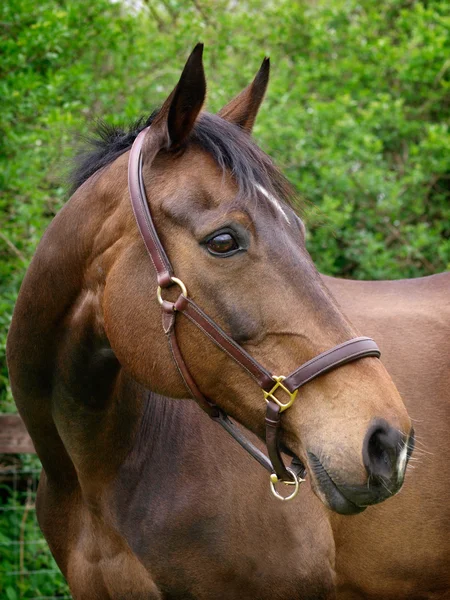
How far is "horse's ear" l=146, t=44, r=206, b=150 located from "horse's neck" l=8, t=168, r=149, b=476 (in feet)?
0.94

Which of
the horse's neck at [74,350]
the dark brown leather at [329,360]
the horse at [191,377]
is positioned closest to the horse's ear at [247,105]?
the horse at [191,377]

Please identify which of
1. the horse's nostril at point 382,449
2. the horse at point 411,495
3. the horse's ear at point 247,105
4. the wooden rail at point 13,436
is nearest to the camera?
the horse's nostril at point 382,449

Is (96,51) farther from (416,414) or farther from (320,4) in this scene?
(416,414)

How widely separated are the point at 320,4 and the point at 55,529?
22.7 feet

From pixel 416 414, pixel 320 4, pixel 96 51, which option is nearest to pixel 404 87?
pixel 320 4

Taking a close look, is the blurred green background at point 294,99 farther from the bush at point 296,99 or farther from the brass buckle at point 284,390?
the brass buckle at point 284,390

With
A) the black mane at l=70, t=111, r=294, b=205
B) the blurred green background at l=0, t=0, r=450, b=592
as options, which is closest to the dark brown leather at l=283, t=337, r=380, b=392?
the black mane at l=70, t=111, r=294, b=205

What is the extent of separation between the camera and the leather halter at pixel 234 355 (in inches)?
78.8

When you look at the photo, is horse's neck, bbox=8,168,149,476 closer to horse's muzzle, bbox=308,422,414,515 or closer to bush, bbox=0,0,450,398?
horse's muzzle, bbox=308,422,414,515

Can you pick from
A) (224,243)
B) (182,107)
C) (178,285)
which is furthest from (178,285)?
(182,107)

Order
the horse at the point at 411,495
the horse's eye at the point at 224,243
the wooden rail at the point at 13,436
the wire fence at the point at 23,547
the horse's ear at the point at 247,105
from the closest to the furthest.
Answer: the horse's eye at the point at 224,243 → the horse's ear at the point at 247,105 → the horse at the point at 411,495 → the wooden rail at the point at 13,436 → the wire fence at the point at 23,547

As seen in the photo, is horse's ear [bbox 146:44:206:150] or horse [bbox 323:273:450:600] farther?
horse [bbox 323:273:450:600]

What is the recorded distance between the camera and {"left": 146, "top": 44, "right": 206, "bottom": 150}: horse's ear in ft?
7.02

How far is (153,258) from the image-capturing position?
7.27 ft
